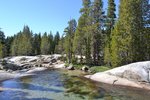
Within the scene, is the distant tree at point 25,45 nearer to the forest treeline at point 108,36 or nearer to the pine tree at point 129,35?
the forest treeline at point 108,36

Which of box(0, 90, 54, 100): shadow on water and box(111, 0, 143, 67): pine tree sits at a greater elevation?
box(111, 0, 143, 67): pine tree

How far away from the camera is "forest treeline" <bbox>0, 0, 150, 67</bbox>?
4412 cm

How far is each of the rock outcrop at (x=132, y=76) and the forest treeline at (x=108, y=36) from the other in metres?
9.92

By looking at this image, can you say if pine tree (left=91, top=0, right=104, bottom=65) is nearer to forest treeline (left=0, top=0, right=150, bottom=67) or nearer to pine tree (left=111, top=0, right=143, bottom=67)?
forest treeline (left=0, top=0, right=150, bottom=67)

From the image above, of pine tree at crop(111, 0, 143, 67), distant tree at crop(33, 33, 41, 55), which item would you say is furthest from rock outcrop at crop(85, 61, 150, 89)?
distant tree at crop(33, 33, 41, 55)

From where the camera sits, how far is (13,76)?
4156 cm

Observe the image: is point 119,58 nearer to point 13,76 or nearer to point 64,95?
point 13,76

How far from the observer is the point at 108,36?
6194 centimetres

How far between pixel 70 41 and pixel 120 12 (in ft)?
99.4

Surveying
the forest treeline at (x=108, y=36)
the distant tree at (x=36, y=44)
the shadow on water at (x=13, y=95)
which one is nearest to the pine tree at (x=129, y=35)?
the forest treeline at (x=108, y=36)

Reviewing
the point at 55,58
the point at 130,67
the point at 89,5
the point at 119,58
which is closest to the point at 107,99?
the point at 130,67

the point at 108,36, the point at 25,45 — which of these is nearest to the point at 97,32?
the point at 108,36

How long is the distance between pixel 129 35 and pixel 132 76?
1303cm

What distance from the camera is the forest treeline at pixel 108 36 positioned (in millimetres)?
44125
